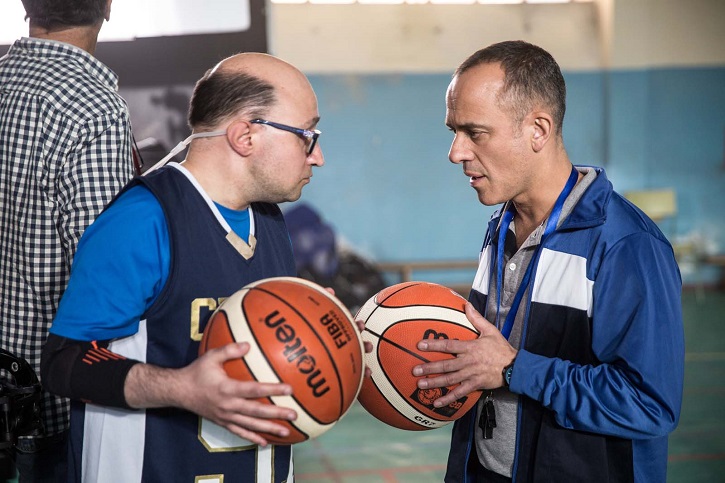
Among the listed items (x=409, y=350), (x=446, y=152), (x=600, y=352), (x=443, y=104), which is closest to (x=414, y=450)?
(x=409, y=350)

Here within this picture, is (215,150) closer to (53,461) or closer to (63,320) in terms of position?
(63,320)

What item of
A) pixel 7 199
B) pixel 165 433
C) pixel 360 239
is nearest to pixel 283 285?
pixel 165 433

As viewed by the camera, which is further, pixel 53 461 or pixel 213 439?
pixel 53 461

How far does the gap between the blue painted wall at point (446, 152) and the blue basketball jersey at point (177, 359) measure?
31.7 feet

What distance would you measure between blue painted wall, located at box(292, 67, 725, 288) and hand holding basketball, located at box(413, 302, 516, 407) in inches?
378

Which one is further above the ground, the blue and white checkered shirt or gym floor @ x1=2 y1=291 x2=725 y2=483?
the blue and white checkered shirt

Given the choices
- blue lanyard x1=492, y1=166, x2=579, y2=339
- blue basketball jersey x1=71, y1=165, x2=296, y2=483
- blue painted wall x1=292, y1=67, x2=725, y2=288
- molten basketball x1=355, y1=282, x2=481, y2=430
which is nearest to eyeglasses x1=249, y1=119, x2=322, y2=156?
blue basketball jersey x1=71, y1=165, x2=296, y2=483

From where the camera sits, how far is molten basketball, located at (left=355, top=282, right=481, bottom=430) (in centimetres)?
196

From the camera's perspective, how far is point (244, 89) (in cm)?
183

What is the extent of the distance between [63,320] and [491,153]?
4.01ft

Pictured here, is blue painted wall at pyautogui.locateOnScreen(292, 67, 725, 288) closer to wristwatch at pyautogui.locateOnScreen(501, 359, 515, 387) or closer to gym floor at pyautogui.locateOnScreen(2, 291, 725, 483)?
gym floor at pyautogui.locateOnScreen(2, 291, 725, 483)

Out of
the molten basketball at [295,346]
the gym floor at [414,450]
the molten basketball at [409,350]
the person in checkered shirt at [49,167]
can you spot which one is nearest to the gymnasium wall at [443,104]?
the gym floor at [414,450]

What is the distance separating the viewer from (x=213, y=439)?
1752 millimetres

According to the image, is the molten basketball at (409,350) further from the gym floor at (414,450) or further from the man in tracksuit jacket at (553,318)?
the gym floor at (414,450)
